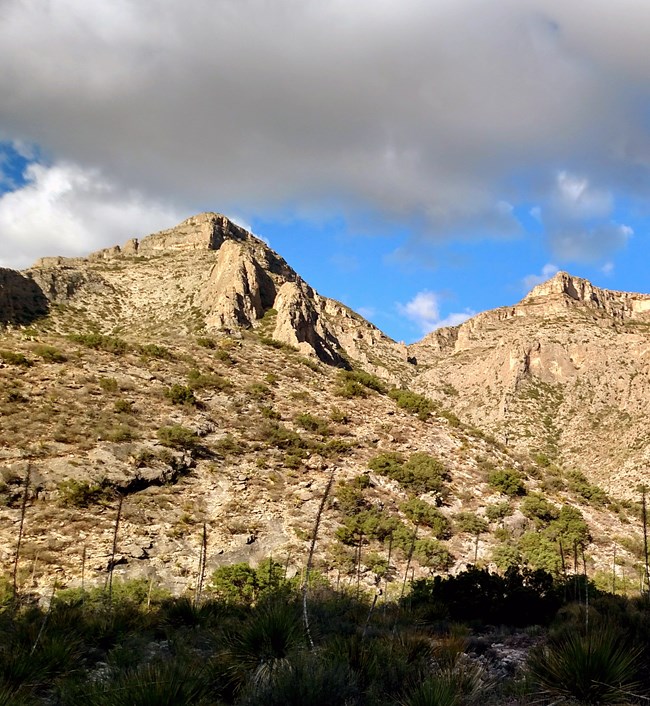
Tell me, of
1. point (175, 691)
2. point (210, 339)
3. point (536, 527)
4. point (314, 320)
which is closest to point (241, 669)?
point (175, 691)

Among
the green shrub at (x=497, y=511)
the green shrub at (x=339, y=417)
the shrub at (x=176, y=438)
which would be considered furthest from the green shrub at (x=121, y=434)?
the green shrub at (x=497, y=511)

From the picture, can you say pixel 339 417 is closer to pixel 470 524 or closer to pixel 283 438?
pixel 283 438

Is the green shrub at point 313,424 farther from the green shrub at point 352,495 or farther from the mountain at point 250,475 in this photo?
the green shrub at point 352,495

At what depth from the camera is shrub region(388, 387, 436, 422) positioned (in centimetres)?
2698

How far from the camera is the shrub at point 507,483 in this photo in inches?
802

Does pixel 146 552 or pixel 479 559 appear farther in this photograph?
pixel 479 559

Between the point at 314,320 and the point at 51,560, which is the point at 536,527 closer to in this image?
the point at 51,560

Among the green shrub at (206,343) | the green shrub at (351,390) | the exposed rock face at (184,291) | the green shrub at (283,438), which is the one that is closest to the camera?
the green shrub at (283,438)

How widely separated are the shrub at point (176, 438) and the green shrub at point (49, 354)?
25.7 ft

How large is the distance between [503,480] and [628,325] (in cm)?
17256

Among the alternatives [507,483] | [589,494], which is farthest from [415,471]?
[589,494]

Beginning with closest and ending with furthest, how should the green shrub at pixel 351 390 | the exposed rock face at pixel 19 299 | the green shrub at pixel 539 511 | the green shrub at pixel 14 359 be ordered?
1. the green shrub at pixel 539 511
2. the green shrub at pixel 14 359
3. the green shrub at pixel 351 390
4. the exposed rock face at pixel 19 299

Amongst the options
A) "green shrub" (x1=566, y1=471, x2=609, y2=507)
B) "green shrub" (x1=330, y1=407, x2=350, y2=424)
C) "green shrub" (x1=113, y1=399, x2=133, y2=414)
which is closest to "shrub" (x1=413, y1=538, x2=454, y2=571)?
"green shrub" (x1=330, y1=407, x2=350, y2=424)

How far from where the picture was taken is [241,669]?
669 centimetres
